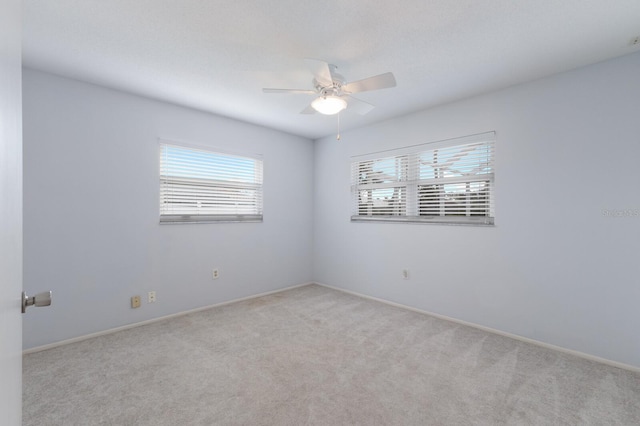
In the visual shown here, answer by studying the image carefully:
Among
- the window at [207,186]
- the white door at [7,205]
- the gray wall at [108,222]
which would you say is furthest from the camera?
the window at [207,186]

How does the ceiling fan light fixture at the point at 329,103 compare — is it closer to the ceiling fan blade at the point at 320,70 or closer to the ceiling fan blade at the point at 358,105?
the ceiling fan blade at the point at 320,70

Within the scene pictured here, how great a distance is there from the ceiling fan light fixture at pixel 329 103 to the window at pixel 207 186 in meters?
1.89

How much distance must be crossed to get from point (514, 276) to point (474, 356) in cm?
93

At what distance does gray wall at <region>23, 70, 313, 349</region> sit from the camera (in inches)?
102

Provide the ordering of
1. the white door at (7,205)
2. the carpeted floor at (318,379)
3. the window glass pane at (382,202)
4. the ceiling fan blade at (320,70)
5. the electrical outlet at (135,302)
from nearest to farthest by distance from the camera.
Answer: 1. the white door at (7,205)
2. the carpeted floor at (318,379)
3. the ceiling fan blade at (320,70)
4. the electrical outlet at (135,302)
5. the window glass pane at (382,202)

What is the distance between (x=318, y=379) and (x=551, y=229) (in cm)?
245

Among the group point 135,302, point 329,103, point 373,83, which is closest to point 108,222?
point 135,302

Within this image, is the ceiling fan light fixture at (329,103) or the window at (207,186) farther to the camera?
the window at (207,186)

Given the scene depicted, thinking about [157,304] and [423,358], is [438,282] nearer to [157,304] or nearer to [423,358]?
[423,358]

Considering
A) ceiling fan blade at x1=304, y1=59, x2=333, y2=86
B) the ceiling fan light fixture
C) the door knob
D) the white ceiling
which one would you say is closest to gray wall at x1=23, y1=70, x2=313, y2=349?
the white ceiling

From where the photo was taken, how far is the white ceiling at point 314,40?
182cm

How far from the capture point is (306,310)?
3607 mm

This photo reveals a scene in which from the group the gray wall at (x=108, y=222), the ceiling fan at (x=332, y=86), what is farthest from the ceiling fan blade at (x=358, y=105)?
the gray wall at (x=108, y=222)

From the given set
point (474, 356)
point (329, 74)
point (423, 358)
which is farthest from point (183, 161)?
point (474, 356)
